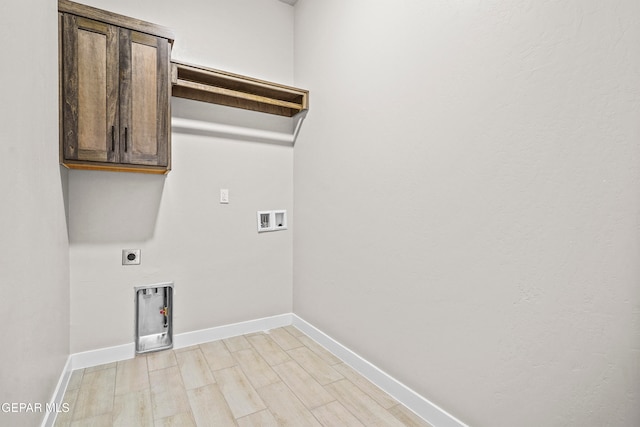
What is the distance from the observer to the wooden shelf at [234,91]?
92.4 inches

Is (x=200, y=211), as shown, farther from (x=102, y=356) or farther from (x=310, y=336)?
(x=310, y=336)


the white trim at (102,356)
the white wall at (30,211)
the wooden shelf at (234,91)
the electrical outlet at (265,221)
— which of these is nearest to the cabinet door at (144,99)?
the wooden shelf at (234,91)

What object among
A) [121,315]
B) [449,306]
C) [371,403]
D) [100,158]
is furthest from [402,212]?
[121,315]

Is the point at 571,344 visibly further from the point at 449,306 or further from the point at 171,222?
the point at 171,222

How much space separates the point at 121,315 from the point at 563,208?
2.72m

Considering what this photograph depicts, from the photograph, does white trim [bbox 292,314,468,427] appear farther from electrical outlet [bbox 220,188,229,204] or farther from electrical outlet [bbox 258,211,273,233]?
electrical outlet [bbox 220,188,229,204]

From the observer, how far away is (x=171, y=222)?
8.18ft

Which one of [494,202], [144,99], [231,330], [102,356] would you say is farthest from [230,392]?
[144,99]

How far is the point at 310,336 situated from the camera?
9.00 feet

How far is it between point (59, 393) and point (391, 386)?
190cm

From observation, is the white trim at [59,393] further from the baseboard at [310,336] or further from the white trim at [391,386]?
the white trim at [391,386]

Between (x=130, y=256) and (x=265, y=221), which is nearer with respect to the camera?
(x=130, y=256)

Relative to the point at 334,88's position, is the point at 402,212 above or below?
below

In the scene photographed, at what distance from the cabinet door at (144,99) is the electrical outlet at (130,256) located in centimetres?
69
